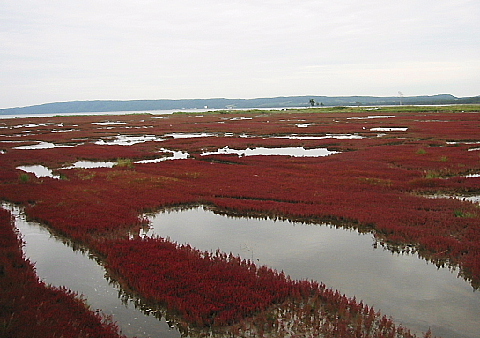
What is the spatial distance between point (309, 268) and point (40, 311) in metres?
6.45

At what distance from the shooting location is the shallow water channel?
8.45 meters

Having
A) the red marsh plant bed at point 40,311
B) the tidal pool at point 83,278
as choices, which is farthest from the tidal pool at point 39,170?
the red marsh plant bed at point 40,311

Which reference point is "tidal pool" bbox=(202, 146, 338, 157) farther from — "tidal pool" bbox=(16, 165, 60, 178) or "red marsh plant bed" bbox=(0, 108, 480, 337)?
"tidal pool" bbox=(16, 165, 60, 178)

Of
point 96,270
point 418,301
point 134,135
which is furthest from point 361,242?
point 134,135

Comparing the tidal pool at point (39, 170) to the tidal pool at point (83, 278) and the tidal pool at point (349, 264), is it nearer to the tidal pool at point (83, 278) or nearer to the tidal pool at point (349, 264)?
the tidal pool at point (83, 278)

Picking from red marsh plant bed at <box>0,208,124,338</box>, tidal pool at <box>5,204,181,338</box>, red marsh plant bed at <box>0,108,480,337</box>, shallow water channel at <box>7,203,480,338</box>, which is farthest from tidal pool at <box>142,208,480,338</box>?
red marsh plant bed at <box>0,208,124,338</box>

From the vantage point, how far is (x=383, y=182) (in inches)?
816

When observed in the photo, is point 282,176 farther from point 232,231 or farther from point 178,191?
point 232,231

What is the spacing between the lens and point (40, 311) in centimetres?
771

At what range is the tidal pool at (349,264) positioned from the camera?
8.58 meters

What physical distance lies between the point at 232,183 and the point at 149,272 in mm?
11632

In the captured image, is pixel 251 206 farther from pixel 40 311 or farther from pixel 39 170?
pixel 39 170

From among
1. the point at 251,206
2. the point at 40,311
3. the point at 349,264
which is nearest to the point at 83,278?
the point at 40,311

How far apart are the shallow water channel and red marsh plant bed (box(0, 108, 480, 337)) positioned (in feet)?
1.82
